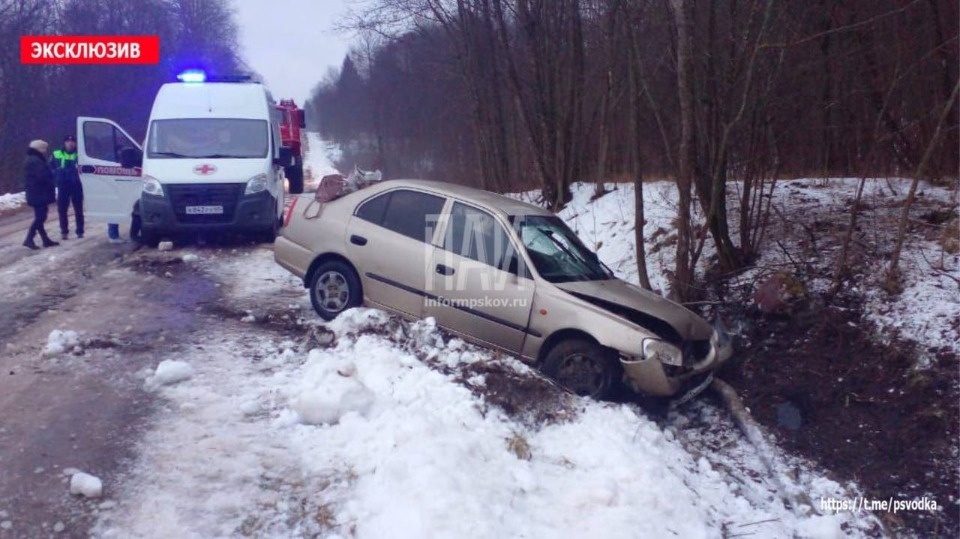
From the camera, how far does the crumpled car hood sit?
6137mm

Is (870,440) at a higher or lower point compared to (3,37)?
lower

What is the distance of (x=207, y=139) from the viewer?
11914 millimetres

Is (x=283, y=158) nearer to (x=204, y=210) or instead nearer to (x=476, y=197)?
(x=204, y=210)

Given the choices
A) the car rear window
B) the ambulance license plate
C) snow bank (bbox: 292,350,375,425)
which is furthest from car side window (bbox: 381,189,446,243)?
the ambulance license plate

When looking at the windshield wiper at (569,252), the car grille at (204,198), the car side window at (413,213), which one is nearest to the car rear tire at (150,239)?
the car grille at (204,198)

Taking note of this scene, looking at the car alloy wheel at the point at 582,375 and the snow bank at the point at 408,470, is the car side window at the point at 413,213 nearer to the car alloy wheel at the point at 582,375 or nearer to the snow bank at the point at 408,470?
the snow bank at the point at 408,470

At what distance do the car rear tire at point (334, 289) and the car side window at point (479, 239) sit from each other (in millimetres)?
1091

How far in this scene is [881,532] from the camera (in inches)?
177

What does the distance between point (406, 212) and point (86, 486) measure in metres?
3.80

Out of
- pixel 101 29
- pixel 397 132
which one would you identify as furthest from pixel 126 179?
pixel 101 29

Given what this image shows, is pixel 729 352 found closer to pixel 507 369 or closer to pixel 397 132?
pixel 507 369

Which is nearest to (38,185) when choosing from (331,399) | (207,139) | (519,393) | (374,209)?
(207,139)

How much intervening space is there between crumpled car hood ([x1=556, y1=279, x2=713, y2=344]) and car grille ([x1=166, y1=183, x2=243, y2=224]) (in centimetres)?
684

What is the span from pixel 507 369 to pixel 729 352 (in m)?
2.05
